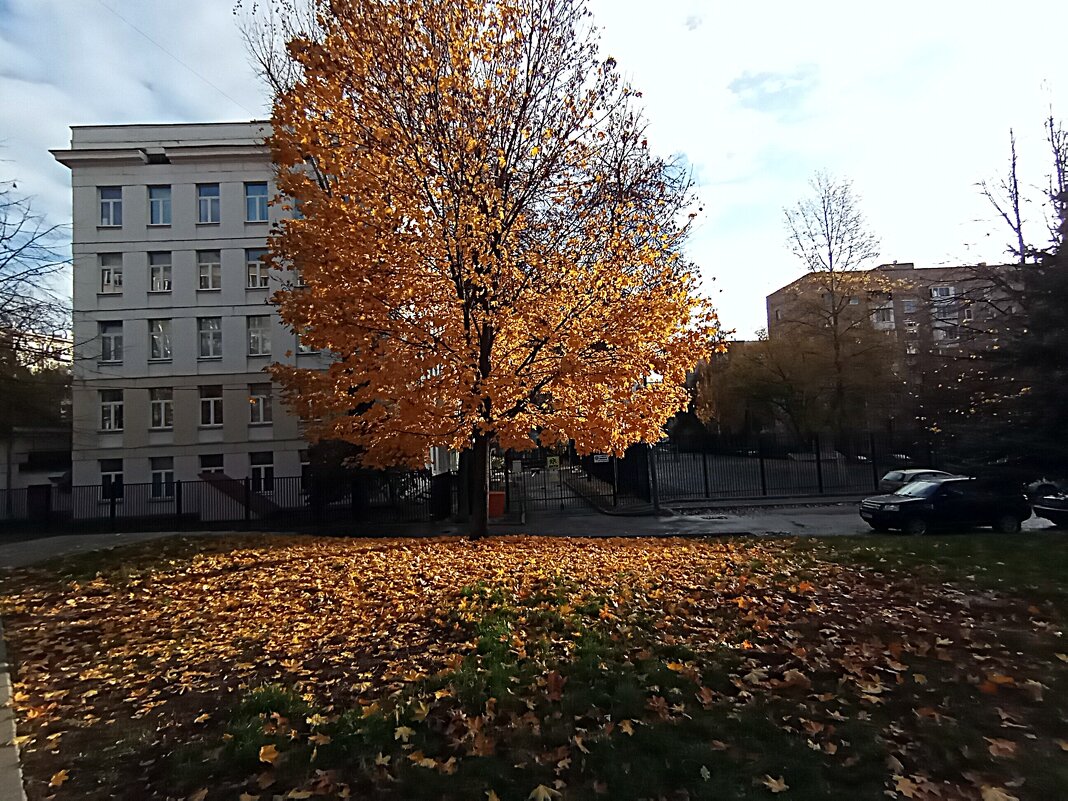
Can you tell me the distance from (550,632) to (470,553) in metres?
5.25

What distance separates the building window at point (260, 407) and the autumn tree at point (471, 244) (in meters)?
20.1

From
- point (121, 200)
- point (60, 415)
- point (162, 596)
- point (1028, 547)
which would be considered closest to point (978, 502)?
point (1028, 547)

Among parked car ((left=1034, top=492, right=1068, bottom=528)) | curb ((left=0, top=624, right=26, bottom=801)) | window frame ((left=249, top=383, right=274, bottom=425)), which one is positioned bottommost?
parked car ((left=1034, top=492, right=1068, bottom=528))

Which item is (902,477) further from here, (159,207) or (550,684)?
(159,207)

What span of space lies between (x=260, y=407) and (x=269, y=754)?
30.0 metres

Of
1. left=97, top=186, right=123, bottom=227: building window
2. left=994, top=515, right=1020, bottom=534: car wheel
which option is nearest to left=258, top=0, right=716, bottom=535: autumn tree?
left=994, top=515, right=1020, bottom=534: car wheel

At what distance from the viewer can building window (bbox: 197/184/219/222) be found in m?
31.5

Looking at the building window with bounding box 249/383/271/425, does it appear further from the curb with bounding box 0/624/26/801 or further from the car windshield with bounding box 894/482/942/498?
the curb with bounding box 0/624/26/801

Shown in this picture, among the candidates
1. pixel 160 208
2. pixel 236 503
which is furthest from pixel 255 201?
pixel 236 503

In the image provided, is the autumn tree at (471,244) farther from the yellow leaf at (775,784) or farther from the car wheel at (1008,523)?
the car wheel at (1008,523)

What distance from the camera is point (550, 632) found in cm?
634

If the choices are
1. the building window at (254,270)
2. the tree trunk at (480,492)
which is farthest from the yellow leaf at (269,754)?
the building window at (254,270)

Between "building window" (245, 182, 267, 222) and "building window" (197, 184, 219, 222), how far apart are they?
1420 millimetres

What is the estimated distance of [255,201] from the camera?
31.7m
